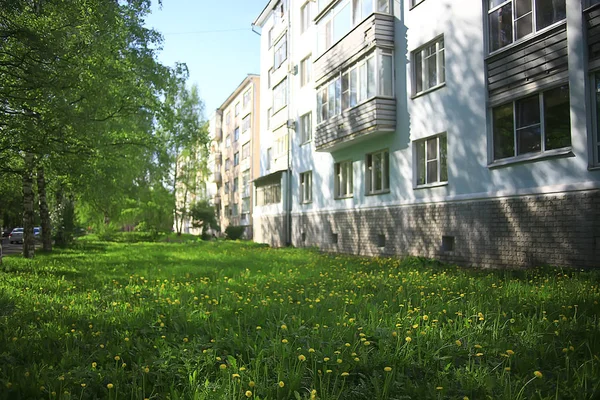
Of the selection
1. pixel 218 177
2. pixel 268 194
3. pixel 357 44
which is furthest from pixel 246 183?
pixel 357 44

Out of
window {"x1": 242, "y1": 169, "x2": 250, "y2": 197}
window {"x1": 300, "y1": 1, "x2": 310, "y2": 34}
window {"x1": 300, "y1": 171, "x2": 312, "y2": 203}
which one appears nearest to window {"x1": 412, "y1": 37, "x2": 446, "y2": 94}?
window {"x1": 300, "y1": 171, "x2": 312, "y2": 203}

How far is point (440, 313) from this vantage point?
5535mm

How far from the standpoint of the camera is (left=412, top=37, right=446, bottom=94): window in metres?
14.7

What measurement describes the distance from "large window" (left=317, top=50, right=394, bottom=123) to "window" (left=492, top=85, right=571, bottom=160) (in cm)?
508

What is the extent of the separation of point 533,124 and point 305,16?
18.4 m

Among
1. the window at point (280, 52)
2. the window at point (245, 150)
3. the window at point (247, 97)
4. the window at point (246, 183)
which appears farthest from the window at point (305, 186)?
the window at point (247, 97)

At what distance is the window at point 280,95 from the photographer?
2967cm

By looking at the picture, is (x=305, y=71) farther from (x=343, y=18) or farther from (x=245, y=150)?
(x=245, y=150)

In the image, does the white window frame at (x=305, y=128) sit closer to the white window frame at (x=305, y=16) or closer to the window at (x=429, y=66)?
the white window frame at (x=305, y=16)

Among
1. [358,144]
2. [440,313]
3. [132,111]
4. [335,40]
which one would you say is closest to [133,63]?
[132,111]

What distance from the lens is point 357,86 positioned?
17984 millimetres

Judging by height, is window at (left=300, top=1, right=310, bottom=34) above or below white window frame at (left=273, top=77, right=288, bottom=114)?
above

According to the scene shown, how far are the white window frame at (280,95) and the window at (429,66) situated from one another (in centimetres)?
1406

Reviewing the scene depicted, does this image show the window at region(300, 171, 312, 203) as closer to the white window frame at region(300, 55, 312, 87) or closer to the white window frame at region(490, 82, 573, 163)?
the white window frame at region(300, 55, 312, 87)
